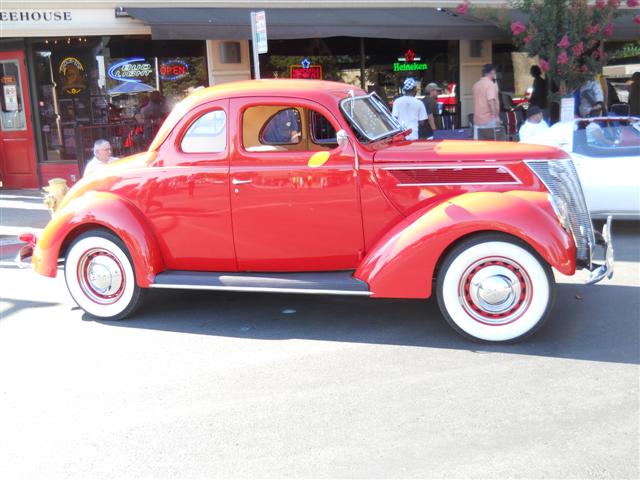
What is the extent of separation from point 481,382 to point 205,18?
9473 millimetres

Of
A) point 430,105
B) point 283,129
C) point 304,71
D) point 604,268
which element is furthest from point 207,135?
point 304,71

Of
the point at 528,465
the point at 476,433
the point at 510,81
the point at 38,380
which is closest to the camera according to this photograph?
the point at 528,465

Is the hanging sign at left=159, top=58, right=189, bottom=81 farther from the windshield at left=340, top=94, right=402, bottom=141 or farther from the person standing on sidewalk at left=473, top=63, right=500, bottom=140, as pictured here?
the windshield at left=340, top=94, right=402, bottom=141

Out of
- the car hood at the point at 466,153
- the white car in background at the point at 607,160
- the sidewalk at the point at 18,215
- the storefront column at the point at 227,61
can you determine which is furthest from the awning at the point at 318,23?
the car hood at the point at 466,153

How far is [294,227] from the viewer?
554 cm

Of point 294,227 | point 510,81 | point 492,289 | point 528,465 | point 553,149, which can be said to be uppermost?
point 510,81

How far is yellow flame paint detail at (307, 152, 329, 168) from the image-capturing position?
5.42 meters

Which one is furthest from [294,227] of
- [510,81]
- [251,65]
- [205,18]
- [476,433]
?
[510,81]

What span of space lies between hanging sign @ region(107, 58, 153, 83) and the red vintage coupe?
7.66m

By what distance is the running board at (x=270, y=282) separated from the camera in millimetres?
5262

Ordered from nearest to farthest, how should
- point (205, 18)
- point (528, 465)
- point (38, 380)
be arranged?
1. point (528, 465)
2. point (38, 380)
3. point (205, 18)

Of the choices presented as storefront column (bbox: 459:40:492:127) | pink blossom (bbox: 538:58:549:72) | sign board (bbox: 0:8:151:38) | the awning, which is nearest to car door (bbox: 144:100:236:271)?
the awning

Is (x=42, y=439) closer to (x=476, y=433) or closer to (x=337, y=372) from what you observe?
(x=337, y=372)

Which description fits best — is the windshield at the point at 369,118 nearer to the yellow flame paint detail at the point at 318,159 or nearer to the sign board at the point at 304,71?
the yellow flame paint detail at the point at 318,159
